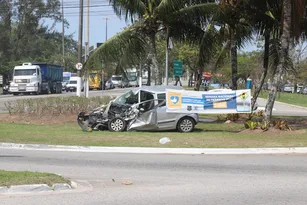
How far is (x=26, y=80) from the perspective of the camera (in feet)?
152

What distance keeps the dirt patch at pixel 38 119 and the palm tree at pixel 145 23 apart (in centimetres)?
265

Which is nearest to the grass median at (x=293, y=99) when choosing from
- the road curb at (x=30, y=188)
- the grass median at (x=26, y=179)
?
the grass median at (x=26, y=179)

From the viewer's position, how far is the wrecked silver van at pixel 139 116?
16.0m

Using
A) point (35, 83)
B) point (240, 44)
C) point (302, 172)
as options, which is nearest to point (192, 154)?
point (302, 172)

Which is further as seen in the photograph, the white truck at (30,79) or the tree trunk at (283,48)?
the white truck at (30,79)

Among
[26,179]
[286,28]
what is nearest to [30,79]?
[286,28]

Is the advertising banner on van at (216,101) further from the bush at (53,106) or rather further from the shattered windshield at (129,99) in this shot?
the bush at (53,106)

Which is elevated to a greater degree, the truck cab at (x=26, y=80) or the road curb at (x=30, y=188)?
the truck cab at (x=26, y=80)

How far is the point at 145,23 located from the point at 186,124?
554 centimetres

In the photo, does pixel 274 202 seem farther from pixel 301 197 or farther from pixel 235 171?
pixel 235 171

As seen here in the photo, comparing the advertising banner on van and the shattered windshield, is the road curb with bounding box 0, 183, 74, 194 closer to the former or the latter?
the shattered windshield

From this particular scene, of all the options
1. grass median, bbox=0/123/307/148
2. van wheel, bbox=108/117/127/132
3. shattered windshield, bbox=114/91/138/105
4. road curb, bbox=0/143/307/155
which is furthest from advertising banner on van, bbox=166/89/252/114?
road curb, bbox=0/143/307/155

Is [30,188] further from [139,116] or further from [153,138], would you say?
[139,116]

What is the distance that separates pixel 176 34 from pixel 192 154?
9.55m
